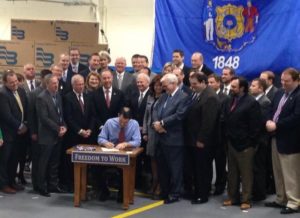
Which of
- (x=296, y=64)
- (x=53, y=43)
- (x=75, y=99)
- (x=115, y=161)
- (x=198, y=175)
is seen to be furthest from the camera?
(x=53, y=43)

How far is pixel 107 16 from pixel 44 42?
2.93 metres

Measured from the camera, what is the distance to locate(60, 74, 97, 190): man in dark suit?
20.2ft

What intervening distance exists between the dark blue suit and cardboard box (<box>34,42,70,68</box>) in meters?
3.45

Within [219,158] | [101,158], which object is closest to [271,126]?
[219,158]

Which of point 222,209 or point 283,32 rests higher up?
point 283,32

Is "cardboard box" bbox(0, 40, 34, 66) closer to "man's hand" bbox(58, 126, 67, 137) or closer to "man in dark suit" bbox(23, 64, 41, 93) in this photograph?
"man in dark suit" bbox(23, 64, 41, 93)

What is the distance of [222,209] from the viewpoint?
5578mm

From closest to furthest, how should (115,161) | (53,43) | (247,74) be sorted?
(115,161)
(247,74)
(53,43)

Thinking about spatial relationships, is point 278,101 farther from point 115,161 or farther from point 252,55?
point 252,55

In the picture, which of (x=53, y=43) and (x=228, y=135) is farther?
(x=53, y=43)

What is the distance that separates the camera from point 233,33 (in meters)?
8.08

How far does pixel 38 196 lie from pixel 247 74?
3.74m

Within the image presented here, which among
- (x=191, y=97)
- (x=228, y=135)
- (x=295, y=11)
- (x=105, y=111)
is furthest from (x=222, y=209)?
(x=295, y=11)

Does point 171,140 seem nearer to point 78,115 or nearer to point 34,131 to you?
point 78,115
